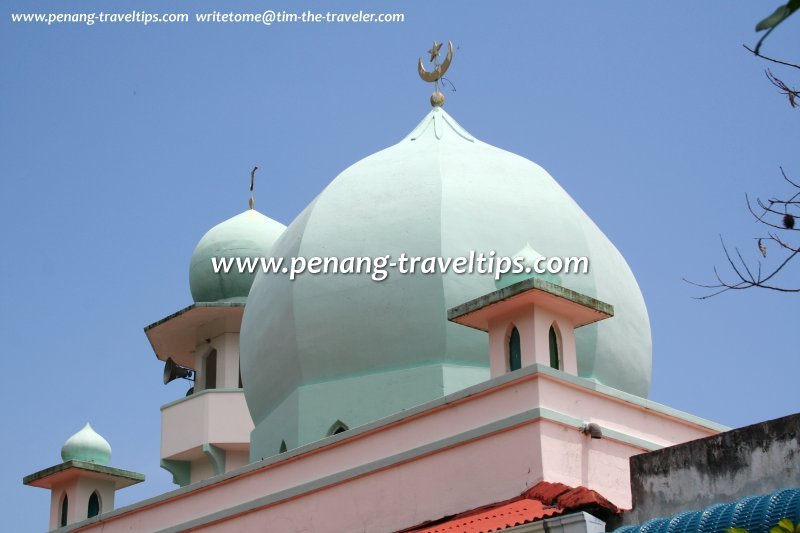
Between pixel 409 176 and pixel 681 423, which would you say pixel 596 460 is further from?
pixel 409 176

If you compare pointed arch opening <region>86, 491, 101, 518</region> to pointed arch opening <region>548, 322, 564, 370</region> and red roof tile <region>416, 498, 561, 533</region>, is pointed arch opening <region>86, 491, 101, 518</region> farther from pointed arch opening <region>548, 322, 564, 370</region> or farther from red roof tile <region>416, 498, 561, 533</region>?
pointed arch opening <region>548, 322, 564, 370</region>

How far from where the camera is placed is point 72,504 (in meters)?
14.9

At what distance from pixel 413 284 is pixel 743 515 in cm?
600

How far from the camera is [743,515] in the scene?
7352 millimetres

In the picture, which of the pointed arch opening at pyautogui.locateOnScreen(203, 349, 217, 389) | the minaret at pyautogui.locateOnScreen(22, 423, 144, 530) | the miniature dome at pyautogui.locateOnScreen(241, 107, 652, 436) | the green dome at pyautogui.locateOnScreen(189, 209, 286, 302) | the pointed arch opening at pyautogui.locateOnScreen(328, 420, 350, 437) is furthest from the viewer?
the pointed arch opening at pyautogui.locateOnScreen(203, 349, 217, 389)

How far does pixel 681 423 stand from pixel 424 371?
2.51 meters

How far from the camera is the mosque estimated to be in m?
10.4

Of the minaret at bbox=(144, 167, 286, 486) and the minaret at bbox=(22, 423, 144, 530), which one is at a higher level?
the minaret at bbox=(144, 167, 286, 486)

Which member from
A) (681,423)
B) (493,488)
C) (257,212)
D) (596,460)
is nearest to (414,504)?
(493,488)

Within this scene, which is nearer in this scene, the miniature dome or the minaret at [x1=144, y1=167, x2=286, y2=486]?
the miniature dome

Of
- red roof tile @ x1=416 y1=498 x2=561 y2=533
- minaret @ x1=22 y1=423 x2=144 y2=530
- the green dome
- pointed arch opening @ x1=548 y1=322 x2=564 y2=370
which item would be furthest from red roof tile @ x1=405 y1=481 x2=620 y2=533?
the green dome

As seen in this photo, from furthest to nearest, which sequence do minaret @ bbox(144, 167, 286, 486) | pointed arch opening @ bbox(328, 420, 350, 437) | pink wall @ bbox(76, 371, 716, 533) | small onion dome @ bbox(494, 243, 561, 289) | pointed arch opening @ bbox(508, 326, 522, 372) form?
minaret @ bbox(144, 167, 286, 486), pointed arch opening @ bbox(328, 420, 350, 437), small onion dome @ bbox(494, 243, 561, 289), pointed arch opening @ bbox(508, 326, 522, 372), pink wall @ bbox(76, 371, 716, 533)

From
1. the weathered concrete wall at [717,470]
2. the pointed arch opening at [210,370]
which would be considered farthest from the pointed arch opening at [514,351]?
the pointed arch opening at [210,370]

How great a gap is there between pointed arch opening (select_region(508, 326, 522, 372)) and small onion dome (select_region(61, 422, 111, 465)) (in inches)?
254
